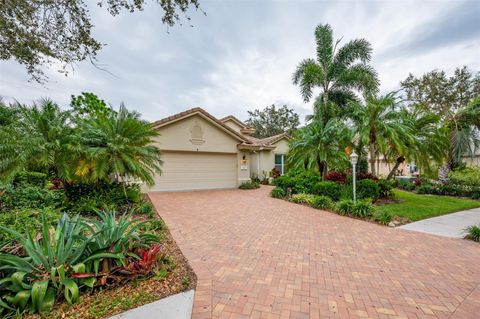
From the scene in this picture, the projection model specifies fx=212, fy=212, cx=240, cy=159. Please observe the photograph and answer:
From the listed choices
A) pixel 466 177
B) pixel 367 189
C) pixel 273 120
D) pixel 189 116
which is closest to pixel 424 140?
pixel 367 189

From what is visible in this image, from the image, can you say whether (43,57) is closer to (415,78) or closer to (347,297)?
(347,297)

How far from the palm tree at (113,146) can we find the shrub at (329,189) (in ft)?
25.3

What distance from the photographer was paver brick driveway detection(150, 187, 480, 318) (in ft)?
9.08

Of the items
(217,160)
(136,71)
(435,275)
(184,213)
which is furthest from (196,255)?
(217,160)

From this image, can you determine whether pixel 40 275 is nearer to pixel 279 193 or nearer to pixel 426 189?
pixel 279 193

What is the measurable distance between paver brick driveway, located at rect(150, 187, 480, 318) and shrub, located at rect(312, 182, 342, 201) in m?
3.21

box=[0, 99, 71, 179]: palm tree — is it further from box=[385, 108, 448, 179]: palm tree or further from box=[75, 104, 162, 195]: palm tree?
box=[385, 108, 448, 179]: palm tree

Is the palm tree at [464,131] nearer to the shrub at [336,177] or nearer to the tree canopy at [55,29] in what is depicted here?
the shrub at [336,177]

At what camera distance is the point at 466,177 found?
12734 mm

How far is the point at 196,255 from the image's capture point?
4344mm

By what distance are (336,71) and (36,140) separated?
1604 cm

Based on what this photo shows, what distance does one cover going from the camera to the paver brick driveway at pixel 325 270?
9.08 ft

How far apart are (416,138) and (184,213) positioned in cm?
1165

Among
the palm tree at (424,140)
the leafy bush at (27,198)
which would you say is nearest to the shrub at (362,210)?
the palm tree at (424,140)
